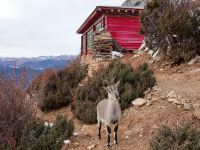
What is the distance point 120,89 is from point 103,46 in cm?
A: 968

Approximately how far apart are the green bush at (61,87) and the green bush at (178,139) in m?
6.86

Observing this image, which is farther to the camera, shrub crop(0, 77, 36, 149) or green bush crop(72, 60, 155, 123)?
green bush crop(72, 60, 155, 123)

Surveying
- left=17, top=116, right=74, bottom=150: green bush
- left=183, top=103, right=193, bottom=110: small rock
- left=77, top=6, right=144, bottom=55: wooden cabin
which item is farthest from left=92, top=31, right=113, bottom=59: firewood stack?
left=17, top=116, right=74, bottom=150: green bush

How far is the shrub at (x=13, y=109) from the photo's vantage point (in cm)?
785

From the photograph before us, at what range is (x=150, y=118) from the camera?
9633mm

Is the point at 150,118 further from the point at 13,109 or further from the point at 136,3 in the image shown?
the point at 136,3

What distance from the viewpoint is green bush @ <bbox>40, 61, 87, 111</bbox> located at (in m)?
13.8

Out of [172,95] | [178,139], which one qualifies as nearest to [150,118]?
[172,95]

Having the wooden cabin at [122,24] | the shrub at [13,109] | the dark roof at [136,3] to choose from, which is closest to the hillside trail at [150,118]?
the shrub at [13,109]

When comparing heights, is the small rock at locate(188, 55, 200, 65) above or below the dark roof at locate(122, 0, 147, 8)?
below

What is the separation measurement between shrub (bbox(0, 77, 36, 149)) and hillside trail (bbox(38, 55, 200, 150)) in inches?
51.9

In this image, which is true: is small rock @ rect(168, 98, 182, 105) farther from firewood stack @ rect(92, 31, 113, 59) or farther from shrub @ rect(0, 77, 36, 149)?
firewood stack @ rect(92, 31, 113, 59)

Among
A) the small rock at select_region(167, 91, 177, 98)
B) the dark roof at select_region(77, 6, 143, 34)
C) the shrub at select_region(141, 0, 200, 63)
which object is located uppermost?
the dark roof at select_region(77, 6, 143, 34)

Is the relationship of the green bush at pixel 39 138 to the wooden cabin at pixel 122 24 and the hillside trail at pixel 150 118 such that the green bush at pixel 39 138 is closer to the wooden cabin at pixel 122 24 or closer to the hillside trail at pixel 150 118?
the hillside trail at pixel 150 118
